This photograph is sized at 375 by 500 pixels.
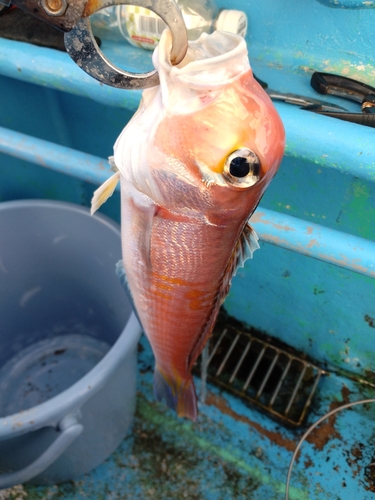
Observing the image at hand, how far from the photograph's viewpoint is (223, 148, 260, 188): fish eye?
1.58 feet

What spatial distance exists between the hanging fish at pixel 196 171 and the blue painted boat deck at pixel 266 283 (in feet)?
0.80

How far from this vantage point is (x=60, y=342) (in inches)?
68.4

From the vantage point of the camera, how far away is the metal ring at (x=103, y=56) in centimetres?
43

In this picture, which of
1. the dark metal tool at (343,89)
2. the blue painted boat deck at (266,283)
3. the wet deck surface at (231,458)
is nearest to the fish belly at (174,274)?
the blue painted boat deck at (266,283)

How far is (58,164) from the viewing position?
37.5 inches

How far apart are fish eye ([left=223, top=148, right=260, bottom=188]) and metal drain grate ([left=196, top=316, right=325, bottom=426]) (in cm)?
123

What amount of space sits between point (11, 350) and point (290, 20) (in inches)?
60.8

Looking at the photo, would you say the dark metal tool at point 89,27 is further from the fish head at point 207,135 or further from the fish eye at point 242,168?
the fish eye at point 242,168

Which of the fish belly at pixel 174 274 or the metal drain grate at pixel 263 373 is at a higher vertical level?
the fish belly at pixel 174 274

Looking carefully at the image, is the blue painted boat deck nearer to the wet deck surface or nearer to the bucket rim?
the wet deck surface

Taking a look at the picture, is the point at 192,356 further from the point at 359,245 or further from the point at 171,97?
the point at 171,97

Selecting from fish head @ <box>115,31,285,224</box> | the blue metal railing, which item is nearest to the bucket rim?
the blue metal railing

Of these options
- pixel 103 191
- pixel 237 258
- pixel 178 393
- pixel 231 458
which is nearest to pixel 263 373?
pixel 231 458

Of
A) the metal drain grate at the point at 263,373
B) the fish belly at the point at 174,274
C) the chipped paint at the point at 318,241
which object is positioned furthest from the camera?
the metal drain grate at the point at 263,373
